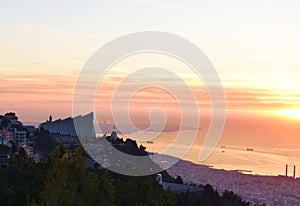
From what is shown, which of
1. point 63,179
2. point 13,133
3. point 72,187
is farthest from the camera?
point 13,133

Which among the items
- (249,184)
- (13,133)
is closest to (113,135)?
(13,133)

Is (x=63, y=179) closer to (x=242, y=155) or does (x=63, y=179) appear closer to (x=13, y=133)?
(x=13, y=133)

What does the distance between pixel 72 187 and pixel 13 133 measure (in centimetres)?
2543

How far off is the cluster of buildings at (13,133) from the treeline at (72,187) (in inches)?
665

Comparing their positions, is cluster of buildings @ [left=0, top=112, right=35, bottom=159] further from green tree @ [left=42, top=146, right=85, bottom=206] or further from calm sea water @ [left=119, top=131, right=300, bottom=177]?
green tree @ [left=42, top=146, right=85, bottom=206]

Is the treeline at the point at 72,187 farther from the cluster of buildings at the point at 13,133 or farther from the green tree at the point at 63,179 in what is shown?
the cluster of buildings at the point at 13,133

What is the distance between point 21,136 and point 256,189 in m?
13.1

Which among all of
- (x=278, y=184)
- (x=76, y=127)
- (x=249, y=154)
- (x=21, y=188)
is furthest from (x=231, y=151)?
(x=21, y=188)

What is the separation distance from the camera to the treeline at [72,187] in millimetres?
8094

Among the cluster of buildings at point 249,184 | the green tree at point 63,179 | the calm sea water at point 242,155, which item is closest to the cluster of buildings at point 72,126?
the calm sea water at point 242,155

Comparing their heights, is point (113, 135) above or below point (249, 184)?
above

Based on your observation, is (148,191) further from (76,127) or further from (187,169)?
(76,127)

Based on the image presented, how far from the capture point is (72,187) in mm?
8266

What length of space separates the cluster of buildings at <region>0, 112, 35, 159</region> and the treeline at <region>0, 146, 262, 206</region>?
16.9 metres
